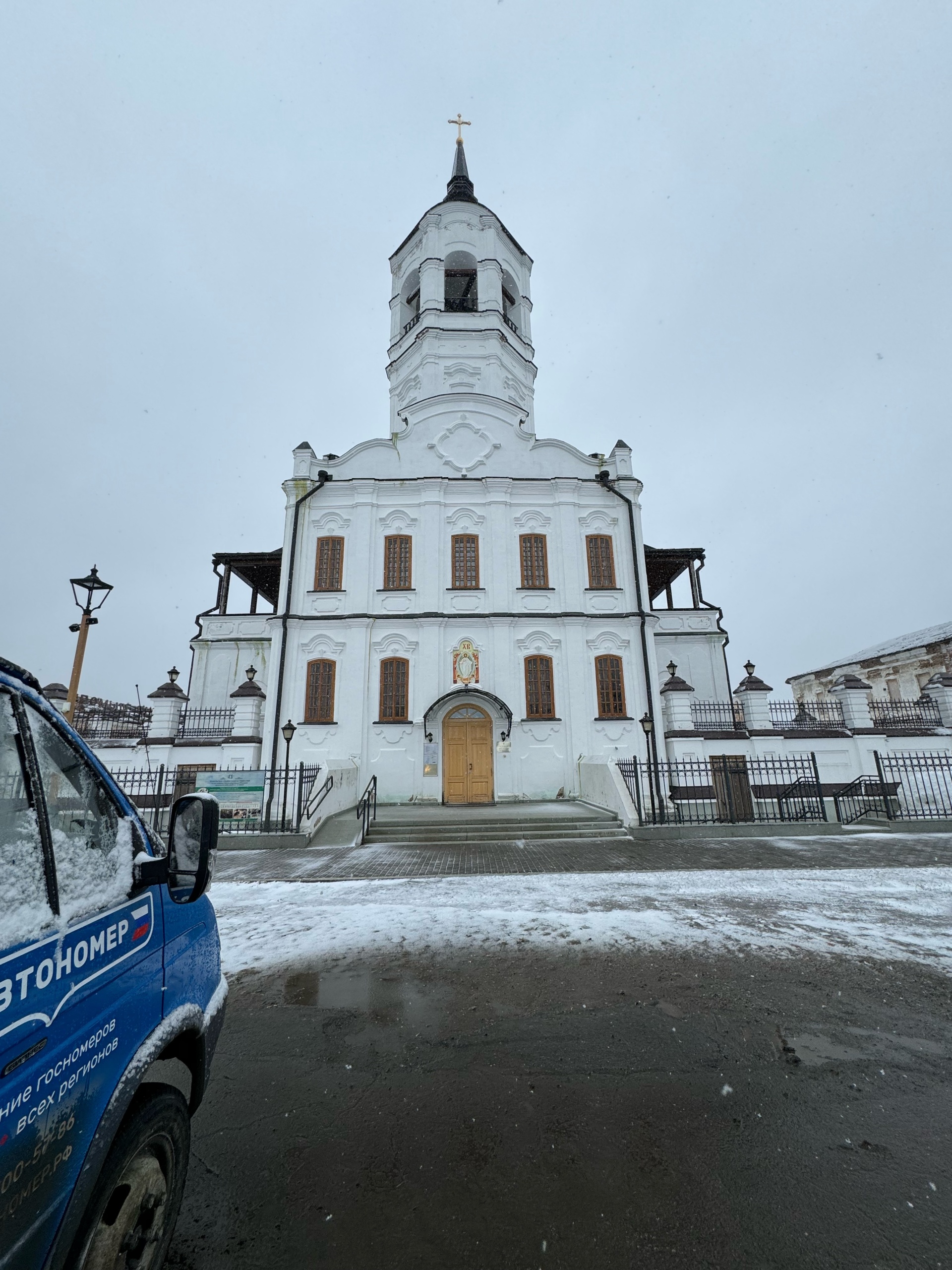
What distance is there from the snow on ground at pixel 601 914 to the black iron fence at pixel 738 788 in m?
5.91

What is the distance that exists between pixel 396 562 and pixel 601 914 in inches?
573

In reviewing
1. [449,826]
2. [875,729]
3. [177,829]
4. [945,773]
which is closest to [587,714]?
[449,826]

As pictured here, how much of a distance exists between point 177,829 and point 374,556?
1728 cm

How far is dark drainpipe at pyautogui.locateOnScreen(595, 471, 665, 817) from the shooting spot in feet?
49.8

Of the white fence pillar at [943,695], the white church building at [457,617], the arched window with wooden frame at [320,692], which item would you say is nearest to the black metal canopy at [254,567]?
the white church building at [457,617]

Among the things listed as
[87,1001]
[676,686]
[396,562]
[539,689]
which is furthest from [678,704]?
[87,1001]

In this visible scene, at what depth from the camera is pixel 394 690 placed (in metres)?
17.7

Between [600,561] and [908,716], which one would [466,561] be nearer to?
[600,561]

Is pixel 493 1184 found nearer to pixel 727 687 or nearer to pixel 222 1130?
pixel 222 1130

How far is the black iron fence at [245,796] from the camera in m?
12.1

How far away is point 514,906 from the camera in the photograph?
22.0 feet

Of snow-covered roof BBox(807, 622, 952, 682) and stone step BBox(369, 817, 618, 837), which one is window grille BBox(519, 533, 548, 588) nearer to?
stone step BBox(369, 817, 618, 837)

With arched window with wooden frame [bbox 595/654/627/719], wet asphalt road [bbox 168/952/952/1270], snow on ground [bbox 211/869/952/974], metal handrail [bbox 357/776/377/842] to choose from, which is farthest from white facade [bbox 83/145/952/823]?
wet asphalt road [bbox 168/952/952/1270]

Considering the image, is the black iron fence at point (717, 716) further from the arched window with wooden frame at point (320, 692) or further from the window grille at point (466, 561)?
the arched window with wooden frame at point (320, 692)
